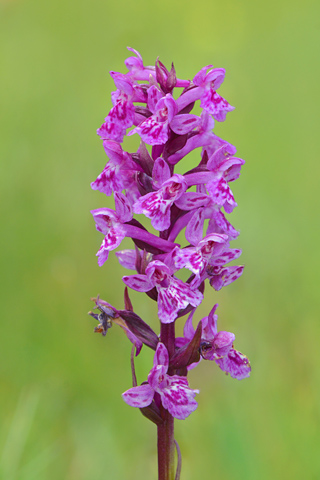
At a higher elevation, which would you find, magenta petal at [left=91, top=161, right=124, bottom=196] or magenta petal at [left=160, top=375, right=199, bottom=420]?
magenta petal at [left=91, top=161, right=124, bottom=196]

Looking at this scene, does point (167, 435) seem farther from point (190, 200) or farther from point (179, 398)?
point (190, 200)

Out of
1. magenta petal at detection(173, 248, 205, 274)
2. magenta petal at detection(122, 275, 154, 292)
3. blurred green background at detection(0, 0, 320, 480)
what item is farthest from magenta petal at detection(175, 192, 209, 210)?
blurred green background at detection(0, 0, 320, 480)

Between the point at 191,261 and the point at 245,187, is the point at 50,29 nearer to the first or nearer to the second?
the point at 245,187

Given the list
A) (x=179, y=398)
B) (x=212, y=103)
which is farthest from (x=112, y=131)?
(x=179, y=398)

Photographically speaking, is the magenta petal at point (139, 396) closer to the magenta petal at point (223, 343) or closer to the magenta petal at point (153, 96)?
the magenta petal at point (223, 343)

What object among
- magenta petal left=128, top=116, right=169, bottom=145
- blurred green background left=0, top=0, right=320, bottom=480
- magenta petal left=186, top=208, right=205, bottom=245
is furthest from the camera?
blurred green background left=0, top=0, right=320, bottom=480

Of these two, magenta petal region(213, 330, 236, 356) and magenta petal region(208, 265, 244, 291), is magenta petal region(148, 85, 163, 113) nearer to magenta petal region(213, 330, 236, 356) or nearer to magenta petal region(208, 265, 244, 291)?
magenta petal region(208, 265, 244, 291)
